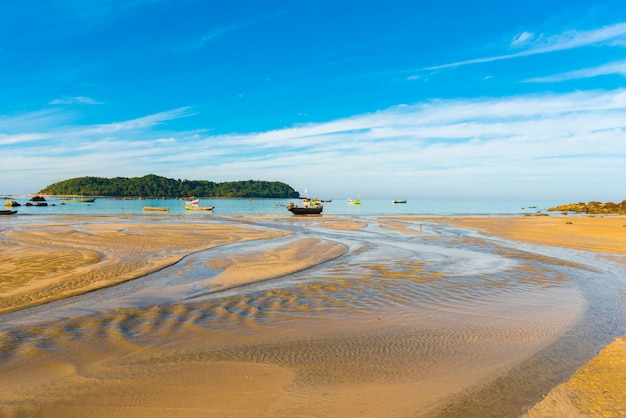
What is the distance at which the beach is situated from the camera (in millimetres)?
4996

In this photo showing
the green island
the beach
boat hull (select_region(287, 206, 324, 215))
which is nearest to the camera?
the beach

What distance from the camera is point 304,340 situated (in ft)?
24.5

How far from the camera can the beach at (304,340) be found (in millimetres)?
4996

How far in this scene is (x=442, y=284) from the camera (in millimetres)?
12977

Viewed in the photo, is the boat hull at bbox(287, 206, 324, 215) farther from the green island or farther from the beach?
the green island

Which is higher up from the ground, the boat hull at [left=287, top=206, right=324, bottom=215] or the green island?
the green island

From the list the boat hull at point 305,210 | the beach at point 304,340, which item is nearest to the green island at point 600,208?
the boat hull at point 305,210

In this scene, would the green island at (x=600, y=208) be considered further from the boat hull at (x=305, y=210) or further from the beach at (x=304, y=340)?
the beach at (x=304, y=340)

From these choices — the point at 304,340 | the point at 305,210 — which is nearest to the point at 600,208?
the point at 305,210

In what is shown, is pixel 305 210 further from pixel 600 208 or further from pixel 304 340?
pixel 600 208

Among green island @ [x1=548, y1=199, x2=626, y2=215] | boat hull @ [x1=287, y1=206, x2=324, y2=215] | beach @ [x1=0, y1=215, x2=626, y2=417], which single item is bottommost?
beach @ [x1=0, y1=215, x2=626, y2=417]

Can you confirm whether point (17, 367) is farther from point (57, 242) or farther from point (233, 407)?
point (57, 242)

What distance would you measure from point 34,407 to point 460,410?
524cm

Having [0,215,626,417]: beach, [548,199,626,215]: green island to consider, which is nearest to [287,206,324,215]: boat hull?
[0,215,626,417]: beach
